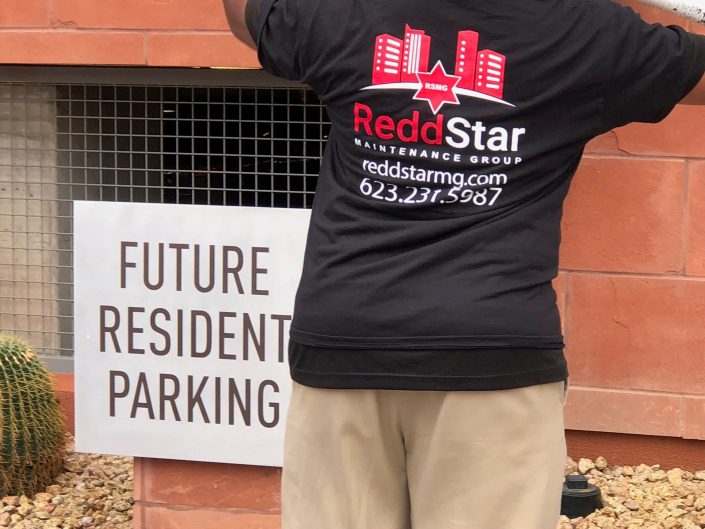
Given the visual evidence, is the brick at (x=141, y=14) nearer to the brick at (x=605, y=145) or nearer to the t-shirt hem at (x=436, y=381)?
the brick at (x=605, y=145)

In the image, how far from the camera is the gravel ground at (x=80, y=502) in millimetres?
4141

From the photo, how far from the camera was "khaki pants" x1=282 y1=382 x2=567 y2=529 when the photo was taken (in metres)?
1.99

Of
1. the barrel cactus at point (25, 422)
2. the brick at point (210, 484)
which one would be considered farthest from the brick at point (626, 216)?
the barrel cactus at point (25, 422)

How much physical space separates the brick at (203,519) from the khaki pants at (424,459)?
4.76 ft

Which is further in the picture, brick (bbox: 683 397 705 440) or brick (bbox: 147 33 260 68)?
brick (bbox: 147 33 260 68)

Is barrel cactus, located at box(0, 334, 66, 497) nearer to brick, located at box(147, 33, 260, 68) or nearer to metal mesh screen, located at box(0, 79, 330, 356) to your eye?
metal mesh screen, located at box(0, 79, 330, 356)

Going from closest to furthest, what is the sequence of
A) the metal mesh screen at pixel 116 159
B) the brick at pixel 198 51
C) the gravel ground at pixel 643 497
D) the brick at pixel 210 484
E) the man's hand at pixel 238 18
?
the man's hand at pixel 238 18 < the brick at pixel 210 484 < the gravel ground at pixel 643 497 < the brick at pixel 198 51 < the metal mesh screen at pixel 116 159

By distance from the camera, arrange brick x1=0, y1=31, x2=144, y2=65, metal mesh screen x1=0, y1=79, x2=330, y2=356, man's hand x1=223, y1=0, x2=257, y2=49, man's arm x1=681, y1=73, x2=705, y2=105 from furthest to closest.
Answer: metal mesh screen x1=0, y1=79, x2=330, y2=356 → brick x1=0, y1=31, x2=144, y2=65 → man's hand x1=223, y1=0, x2=257, y2=49 → man's arm x1=681, y1=73, x2=705, y2=105

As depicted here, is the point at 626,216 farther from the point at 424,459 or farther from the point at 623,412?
the point at 424,459

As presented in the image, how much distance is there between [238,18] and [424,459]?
0.99 meters

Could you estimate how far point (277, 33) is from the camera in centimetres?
Result: 216

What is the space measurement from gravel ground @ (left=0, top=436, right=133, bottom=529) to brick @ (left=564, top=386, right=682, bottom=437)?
1792 millimetres

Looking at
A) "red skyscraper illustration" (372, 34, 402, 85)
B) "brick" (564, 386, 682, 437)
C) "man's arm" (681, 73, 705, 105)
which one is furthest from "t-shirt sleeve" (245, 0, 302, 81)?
"brick" (564, 386, 682, 437)

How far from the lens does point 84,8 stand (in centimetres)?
467
